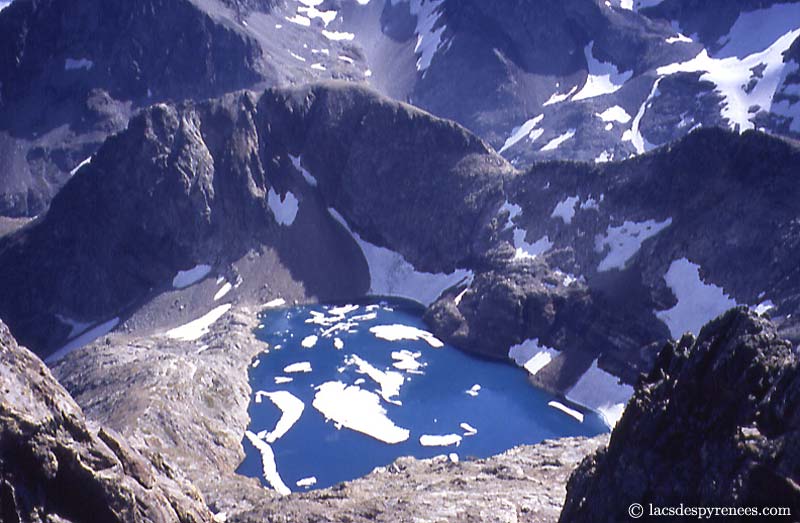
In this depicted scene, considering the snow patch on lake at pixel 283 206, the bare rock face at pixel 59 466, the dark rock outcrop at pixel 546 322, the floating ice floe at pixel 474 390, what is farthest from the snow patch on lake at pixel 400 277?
the bare rock face at pixel 59 466

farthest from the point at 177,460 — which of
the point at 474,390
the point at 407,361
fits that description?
the point at 407,361

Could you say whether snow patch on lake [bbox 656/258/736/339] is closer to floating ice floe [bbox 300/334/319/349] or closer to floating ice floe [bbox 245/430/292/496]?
floating ice floe [bbox 300/334/319/349]

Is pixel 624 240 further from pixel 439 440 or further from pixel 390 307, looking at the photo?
pixel 439 440

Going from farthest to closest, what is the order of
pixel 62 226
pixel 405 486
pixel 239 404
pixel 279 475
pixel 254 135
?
pixel 254 135 < pixel 62 226 < pixel 239 404 < pixel 279 475 < pixel 405 486

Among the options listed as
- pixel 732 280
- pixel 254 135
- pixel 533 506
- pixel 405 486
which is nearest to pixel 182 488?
pixel 533 506

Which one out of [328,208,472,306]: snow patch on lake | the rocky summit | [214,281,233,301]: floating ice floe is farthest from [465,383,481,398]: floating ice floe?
[214,281,233,301]: floating ice floe

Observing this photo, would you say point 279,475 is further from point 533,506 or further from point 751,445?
point 751,445

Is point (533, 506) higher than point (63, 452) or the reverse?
higher
